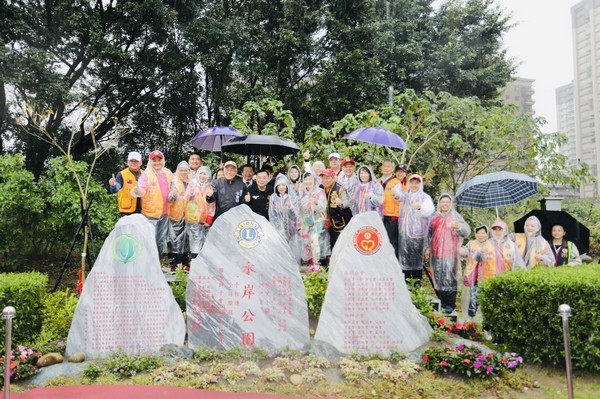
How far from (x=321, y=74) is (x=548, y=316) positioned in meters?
10.3

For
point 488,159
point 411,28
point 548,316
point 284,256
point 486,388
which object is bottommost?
point 486,388

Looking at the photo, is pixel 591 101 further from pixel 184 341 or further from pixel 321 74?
pixel 184 341

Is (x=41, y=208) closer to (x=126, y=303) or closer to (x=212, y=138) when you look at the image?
(x=212, y=138)

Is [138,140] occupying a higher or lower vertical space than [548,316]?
higher

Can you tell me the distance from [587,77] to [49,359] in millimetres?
50160

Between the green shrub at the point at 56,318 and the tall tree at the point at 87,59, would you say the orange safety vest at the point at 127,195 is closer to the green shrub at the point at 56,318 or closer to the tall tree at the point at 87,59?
the green shrub at the point at 56,318

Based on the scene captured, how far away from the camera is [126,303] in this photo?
17.8 feet

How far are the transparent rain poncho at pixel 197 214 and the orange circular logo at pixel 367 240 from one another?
2.65 m

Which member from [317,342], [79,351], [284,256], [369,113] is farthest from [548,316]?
[369,113]

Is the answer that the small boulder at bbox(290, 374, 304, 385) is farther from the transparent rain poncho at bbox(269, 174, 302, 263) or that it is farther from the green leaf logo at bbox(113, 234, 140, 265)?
the transparent rain poncho at bbox(269, 174, 302, 263)

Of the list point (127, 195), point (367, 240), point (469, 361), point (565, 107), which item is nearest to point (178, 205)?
point (127, 195)

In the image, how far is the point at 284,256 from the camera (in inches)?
217

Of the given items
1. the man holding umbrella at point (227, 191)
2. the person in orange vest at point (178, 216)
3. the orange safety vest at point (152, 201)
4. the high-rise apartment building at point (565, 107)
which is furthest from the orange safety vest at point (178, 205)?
the high-rise apartment building at point (565, 107)

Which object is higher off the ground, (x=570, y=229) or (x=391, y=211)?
(x=391, y=211)
